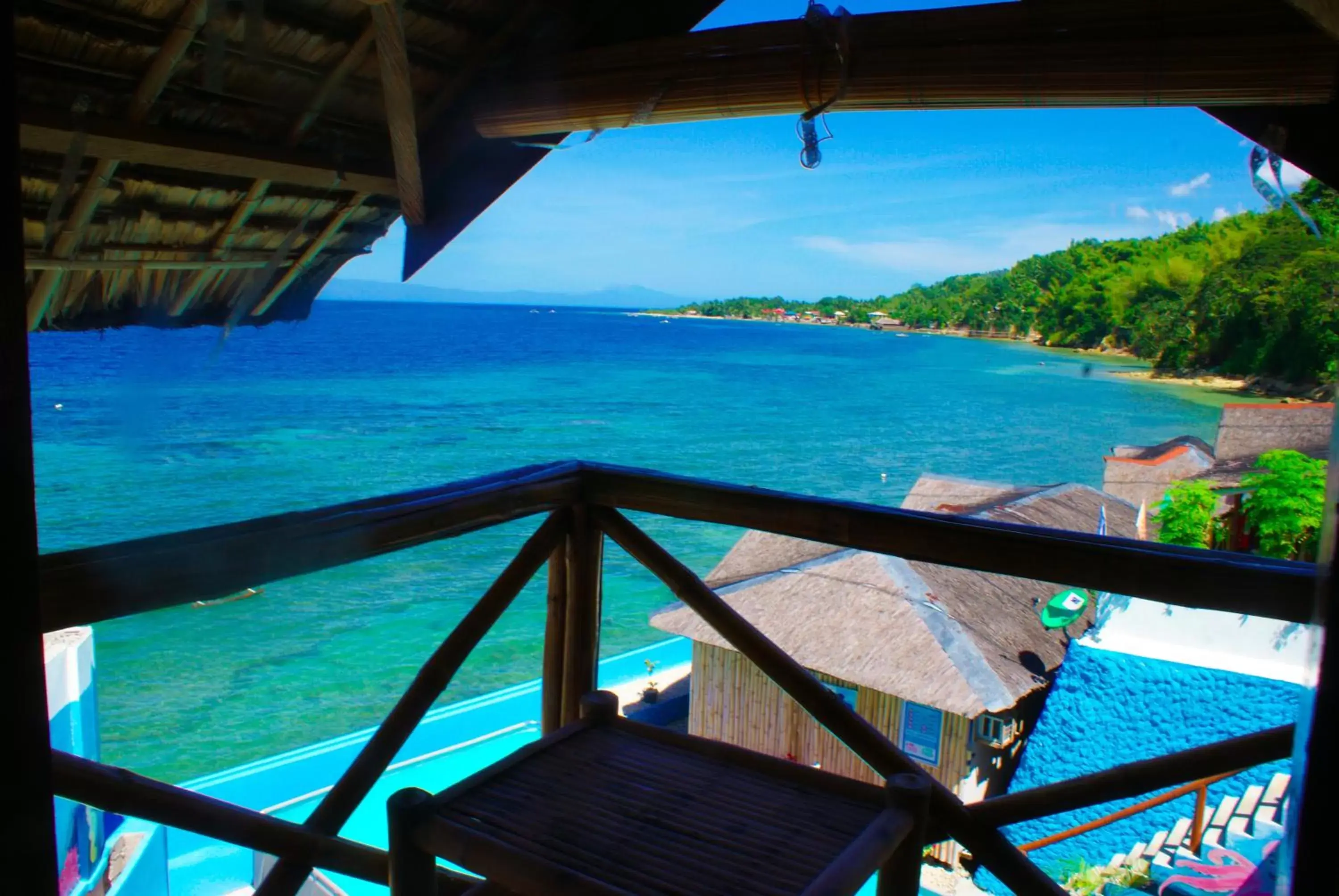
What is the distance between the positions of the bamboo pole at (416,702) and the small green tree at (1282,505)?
6.64 m

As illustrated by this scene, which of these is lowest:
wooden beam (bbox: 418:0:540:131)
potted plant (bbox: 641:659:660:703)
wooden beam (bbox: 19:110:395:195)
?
potted plant (bbox: 641:659:660:703)

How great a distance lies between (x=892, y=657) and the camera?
20.8ft

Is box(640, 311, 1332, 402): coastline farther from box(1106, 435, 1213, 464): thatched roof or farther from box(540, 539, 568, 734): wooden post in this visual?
box(1106, 435, 1213, 464): thatched roof

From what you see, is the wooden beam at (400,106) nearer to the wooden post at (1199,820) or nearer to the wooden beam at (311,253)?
the wooden beam at (311,253)

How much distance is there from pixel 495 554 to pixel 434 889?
1832 cm

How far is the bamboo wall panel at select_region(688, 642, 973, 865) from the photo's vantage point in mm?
6625

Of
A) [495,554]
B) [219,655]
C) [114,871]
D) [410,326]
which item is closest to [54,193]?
[114,871]

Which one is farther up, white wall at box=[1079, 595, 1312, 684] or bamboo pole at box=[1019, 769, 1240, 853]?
white wall at box=[1079, 595, 1312, 684]

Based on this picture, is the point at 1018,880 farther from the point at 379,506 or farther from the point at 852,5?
the point at 852,5

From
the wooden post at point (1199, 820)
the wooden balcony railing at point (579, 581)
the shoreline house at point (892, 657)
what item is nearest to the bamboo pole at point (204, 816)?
the wooden balcony railing at point (579, 581)

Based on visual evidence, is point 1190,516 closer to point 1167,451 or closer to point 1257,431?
point 1257,431

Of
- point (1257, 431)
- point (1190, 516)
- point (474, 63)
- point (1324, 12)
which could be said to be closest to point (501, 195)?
point (474, 63)

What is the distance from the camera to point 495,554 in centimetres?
1908

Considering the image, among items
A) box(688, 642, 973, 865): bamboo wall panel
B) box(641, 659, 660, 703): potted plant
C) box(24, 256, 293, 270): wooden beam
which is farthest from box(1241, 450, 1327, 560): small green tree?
box(24, 256, 293, 270): wooden beam
